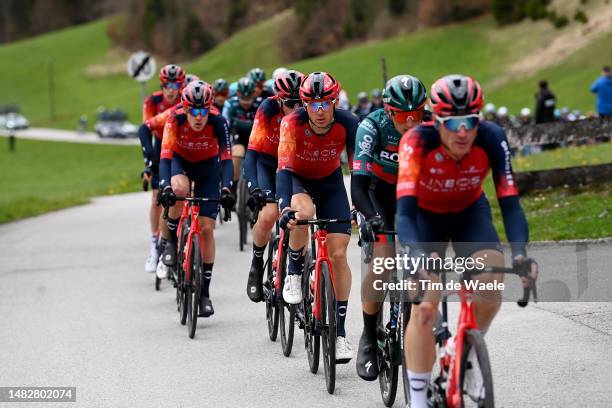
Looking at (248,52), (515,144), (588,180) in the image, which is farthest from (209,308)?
(248,52)

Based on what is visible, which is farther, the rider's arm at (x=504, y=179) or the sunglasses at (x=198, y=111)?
the sunglasses at (x=198, y=111)

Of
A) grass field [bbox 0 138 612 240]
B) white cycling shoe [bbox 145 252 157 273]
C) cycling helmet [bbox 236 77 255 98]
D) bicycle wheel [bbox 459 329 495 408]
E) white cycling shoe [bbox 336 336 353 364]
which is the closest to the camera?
bicycle wheel [bbox 459 329 495 408]

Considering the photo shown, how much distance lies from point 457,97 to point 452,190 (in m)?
0.55

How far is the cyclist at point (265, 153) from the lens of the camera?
9.59 m

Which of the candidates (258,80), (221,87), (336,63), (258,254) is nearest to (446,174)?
(258,254)

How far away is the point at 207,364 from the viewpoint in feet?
28.7

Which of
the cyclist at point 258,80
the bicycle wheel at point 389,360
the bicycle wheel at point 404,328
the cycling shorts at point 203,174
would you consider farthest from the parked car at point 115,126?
the bicycle wheel at point 404,328

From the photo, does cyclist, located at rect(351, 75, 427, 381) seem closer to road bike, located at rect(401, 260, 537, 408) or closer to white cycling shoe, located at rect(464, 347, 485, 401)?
road bike, located at rect(401, 260, 537, 408)

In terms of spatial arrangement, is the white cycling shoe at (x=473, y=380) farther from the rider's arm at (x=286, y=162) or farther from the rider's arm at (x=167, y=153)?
the rider's arm at (x=167, y=153)

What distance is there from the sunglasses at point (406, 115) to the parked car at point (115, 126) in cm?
6802

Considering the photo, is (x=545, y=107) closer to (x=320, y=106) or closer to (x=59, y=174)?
(x=320, y=106)

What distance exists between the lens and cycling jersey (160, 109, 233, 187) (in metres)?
10.7

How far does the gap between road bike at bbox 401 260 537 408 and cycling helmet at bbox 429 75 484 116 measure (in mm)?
783

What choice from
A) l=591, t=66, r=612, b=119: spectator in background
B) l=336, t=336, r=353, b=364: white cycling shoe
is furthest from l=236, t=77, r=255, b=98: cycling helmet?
l=591, t=66, r=612, b=119: spectator in background
